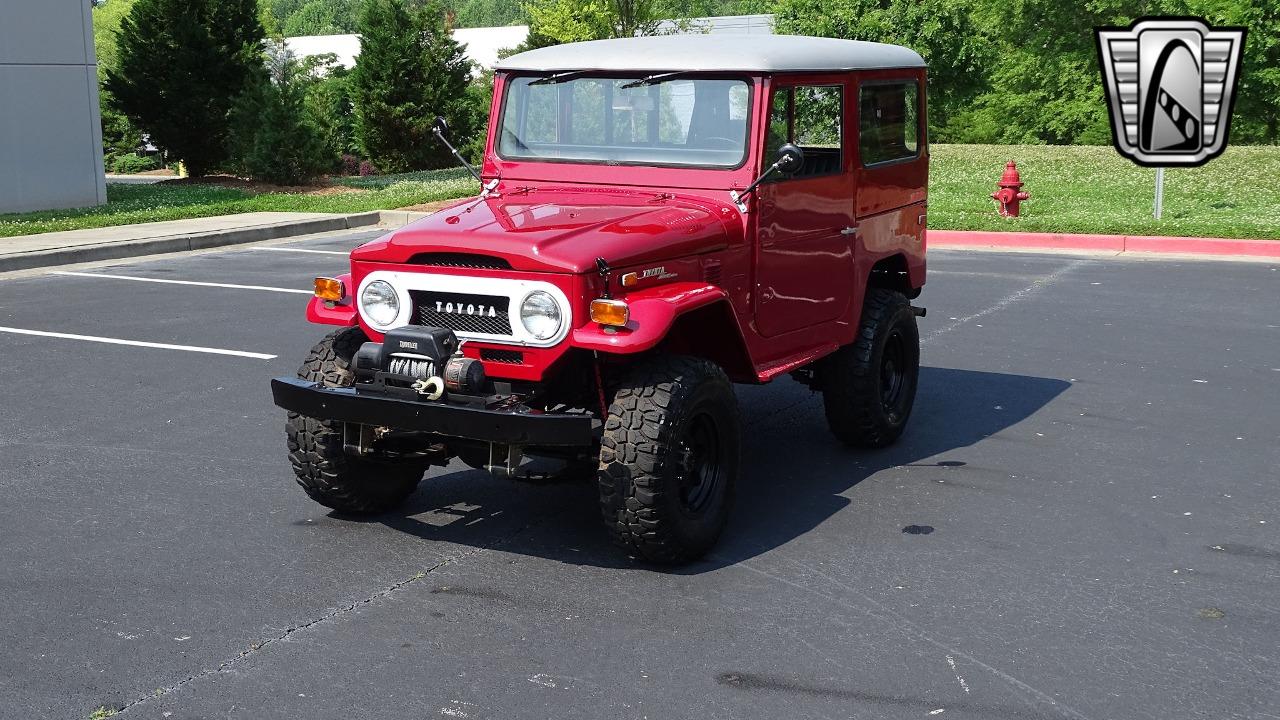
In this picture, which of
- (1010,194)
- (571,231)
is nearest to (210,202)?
(1010,194)

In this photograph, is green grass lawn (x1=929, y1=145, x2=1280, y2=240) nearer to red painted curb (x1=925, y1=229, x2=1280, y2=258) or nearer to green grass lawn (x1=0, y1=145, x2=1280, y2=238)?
green grass lawn (x1=0, y1=145, x2=1280, y2=238)

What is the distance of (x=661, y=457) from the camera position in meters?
5.25

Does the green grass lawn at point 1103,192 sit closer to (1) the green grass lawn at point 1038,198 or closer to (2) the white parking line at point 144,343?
(1) the green grass lawn at point 1038,198

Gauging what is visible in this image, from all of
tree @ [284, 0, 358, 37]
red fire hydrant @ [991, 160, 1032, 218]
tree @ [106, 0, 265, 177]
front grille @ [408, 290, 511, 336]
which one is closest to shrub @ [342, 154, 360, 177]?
tree @ [106, 0, 265, 177]

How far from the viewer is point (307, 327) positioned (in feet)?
35.3

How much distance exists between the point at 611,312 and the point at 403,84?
2452cm

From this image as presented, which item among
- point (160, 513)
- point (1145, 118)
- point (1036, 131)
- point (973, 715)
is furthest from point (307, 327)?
point (1036, 131)

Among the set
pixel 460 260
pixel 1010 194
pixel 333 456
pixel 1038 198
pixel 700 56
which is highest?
pixel 700 56

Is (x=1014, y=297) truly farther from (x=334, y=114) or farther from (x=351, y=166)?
(x=334, y=114)

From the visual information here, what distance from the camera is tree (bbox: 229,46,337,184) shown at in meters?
23.9

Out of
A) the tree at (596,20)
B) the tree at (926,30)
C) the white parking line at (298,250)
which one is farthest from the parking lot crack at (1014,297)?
the tree at (596,20)

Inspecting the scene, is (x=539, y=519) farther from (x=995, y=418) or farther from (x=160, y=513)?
(x=995, y=418)

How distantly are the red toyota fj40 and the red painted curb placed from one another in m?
10.1

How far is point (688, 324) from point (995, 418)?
2.90m
